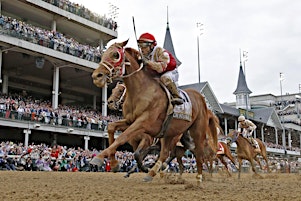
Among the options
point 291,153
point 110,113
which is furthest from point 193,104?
point 291,153

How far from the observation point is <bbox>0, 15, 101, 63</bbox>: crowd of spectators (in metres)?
26.8

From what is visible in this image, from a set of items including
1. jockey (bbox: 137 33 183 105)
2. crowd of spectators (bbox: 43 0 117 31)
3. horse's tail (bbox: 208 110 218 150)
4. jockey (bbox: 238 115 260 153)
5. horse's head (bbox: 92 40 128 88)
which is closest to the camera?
horse's head (bbox: 92 40 128 88)

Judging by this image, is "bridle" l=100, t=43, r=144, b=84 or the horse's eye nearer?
"bridle" l=100, t=43, r=144, b=84

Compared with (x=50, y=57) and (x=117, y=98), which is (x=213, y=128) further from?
(x=50, y=57)

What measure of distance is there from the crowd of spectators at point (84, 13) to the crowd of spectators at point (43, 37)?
13.2 ft

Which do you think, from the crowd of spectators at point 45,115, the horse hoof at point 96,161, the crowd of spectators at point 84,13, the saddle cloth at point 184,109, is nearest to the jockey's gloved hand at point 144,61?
A: the saddle cloth at point 184,109

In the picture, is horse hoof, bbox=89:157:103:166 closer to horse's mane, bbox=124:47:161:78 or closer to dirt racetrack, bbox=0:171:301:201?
dirt racetrack, bbox=0:171:301:201

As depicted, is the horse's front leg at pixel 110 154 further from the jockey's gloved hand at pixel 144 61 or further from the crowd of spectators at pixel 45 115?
the crowd of spectators at pixel 45 115

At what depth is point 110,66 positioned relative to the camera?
689 cm

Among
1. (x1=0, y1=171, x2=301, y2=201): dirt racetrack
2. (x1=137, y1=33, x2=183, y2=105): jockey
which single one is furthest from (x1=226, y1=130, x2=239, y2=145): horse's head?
(x1=137, y1=33, x2=183, y2=105): jockey

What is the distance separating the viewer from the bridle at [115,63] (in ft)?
22.6

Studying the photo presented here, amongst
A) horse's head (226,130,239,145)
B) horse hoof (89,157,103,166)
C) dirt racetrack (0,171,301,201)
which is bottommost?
dirt racetrack (0,171,301,201)

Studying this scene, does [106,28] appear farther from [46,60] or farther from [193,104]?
[193,104]

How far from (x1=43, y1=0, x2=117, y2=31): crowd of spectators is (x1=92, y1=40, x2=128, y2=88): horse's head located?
2797cm
